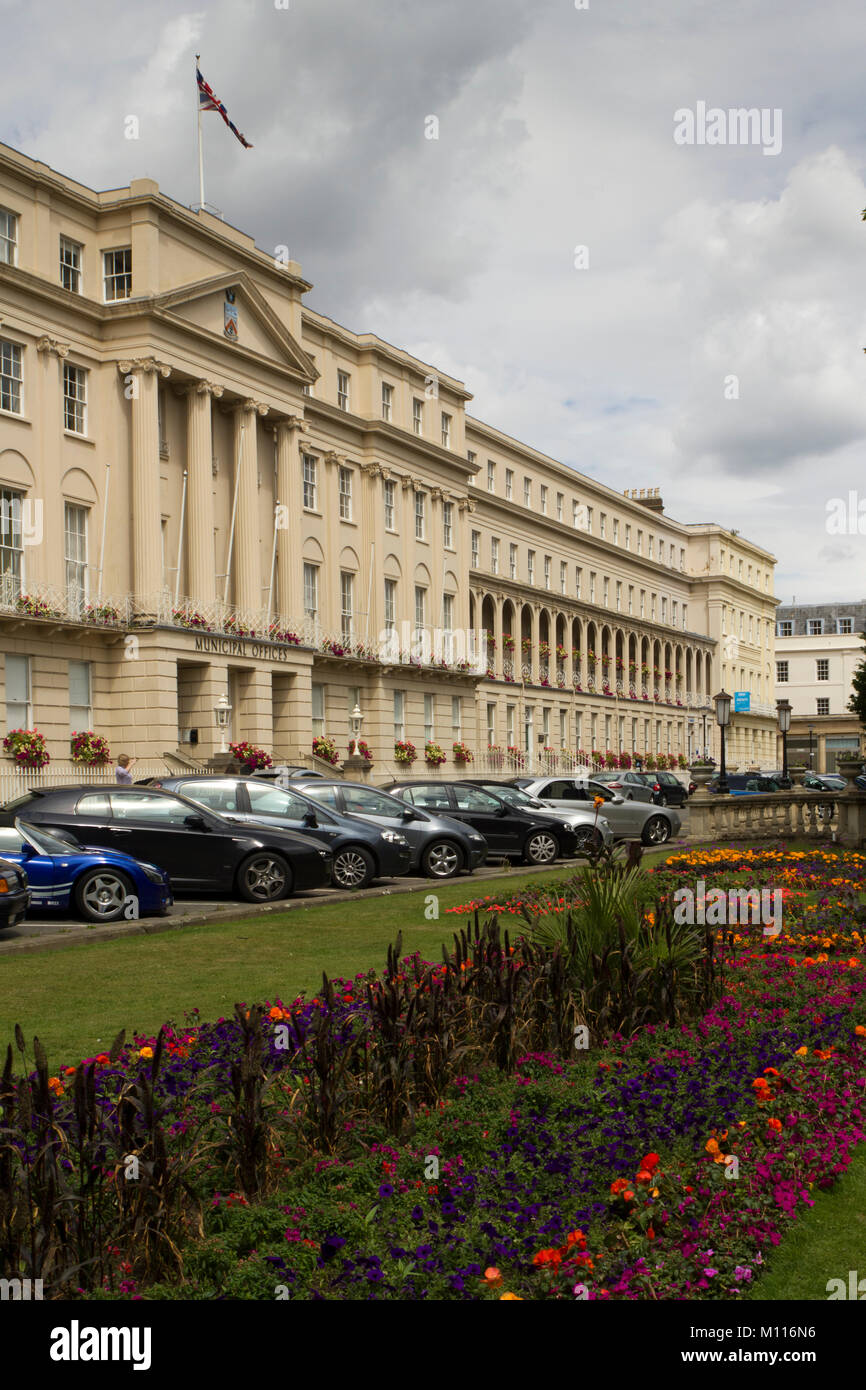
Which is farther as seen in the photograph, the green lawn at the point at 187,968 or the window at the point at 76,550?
the window at the point at 76,550

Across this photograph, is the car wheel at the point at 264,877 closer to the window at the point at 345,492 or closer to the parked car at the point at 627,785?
the parked car at the point at 627,785

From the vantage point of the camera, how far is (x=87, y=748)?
33562 mm

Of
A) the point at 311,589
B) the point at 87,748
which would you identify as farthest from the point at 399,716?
the point at 87,748

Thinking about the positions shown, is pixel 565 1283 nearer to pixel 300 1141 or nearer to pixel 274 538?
pixel 300 1141

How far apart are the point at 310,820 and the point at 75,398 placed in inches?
768

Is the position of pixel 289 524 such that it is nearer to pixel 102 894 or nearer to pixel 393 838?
pixel 393 838

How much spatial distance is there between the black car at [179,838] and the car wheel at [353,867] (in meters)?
1.61

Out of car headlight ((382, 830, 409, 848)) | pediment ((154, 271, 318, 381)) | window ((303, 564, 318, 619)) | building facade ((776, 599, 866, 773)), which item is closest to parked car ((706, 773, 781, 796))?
window ((303, 564, 318, 619))

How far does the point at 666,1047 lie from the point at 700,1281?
299cm

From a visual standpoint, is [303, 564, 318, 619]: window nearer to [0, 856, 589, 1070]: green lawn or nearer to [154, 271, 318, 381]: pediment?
[154, 271, 318, 381]: pediment

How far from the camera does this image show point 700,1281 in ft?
15.5

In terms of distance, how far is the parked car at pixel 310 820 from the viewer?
1952 cm

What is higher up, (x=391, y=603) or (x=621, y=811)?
(x=391, y=603)

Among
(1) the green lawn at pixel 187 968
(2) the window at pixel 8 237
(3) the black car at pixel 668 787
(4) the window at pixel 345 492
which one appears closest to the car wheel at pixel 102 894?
(1) the green lawn at pixel 187 968
